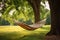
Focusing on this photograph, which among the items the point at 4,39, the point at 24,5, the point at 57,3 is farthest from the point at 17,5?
the point at 57,3

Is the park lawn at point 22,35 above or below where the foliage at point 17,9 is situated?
below

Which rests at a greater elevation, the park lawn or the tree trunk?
the tree trunk

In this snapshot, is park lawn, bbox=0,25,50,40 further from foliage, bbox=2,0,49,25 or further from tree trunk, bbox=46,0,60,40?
tree trunk, bbox=46,0,60,40

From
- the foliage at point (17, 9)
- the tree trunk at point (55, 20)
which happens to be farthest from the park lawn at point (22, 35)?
the tree trunk at point (55, 20)

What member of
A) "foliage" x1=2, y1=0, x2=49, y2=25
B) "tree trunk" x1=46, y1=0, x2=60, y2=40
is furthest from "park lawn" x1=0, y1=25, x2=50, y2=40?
"tree trunk" x1=46, y1=0, x2=60, y2=40

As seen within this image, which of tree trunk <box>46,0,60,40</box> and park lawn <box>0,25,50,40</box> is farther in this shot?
park lawn <box>0,25,50,40</box>

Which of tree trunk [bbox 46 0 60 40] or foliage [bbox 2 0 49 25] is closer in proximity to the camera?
tree trunk [bbox 46 0 60 40]

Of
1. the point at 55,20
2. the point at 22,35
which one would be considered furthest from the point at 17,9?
the point at 55,20

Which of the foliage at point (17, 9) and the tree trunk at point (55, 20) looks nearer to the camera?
the tree trunk at point (55, 20)

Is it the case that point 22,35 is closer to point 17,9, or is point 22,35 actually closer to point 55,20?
point 17,9

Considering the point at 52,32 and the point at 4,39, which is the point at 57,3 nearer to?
the point at 52,32

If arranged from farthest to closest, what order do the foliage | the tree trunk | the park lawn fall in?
the foliage → the park lawn → the tree trunk

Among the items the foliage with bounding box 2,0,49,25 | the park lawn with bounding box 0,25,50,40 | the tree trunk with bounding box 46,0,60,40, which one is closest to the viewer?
the tree trunk with bounding box 46,0,60,40

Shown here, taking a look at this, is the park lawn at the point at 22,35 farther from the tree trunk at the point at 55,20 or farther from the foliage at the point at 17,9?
the tree trunk at the point at 55,20
